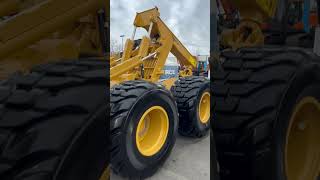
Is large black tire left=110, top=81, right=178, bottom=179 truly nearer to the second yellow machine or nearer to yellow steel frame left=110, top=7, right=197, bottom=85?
the second yellow machine

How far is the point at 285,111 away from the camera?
1.58 meters

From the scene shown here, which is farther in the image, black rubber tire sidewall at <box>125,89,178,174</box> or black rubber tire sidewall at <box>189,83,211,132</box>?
black rubber tire sidewall at <box>189,83,211,132</box>

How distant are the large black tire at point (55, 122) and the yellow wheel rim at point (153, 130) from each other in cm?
224

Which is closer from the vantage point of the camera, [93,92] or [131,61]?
[93,92]

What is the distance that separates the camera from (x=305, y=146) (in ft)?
6.74

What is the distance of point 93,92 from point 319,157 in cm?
169

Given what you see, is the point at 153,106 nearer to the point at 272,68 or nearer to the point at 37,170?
the point at 272,68

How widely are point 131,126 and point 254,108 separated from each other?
174 centimetres

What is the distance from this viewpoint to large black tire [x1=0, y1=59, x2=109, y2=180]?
954mm

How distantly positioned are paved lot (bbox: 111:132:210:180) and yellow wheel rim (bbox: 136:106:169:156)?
0.28m

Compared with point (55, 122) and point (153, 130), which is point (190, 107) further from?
point (55, 122)

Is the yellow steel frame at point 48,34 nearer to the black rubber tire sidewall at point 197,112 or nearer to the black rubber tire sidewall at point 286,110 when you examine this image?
the black rubber tire sidewall at point 286,110

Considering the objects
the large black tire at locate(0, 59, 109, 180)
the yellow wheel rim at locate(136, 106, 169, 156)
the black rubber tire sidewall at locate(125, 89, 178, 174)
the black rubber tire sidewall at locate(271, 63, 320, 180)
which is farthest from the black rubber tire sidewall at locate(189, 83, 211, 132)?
the large black tire at locate(0, 59, 109, 180)

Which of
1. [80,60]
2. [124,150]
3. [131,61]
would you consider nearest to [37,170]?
[80,60]
